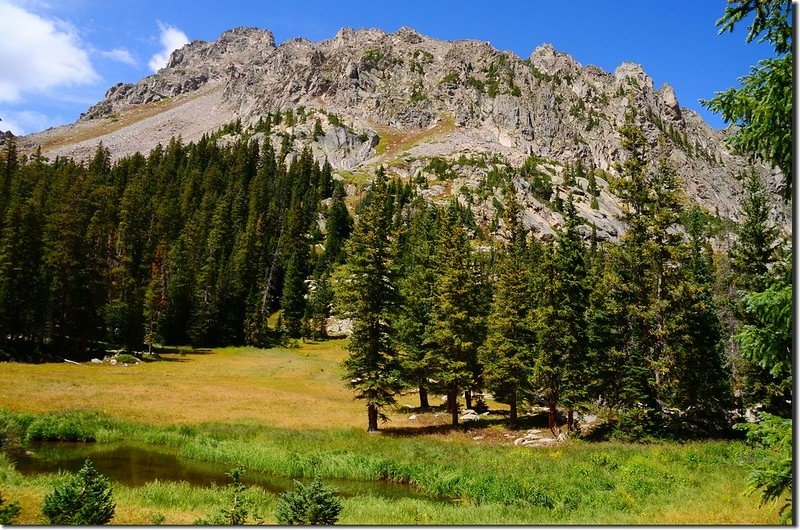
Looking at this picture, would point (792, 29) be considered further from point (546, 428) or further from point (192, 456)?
point (546, 428)

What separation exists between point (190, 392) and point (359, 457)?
2458 cm

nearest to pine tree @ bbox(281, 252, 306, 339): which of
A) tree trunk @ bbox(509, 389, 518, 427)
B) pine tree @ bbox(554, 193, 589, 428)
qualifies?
tree trunk @ bbox(509, 389, 518, 427)

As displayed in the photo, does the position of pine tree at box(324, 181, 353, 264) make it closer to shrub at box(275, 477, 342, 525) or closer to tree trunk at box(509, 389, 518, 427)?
tree trunk at box(509, 389, 518, 427)

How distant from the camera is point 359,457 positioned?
25.0 meters

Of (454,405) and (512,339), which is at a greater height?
(512,339)

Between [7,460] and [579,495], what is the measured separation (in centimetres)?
2238

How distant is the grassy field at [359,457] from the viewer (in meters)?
14.8

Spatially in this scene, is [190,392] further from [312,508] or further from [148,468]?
[312,508]

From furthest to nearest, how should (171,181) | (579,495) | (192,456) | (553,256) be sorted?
(171,181), (553,256), (192,456), (579,495)

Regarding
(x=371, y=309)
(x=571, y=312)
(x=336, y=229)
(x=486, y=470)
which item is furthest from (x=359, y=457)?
(x=336, y=229)

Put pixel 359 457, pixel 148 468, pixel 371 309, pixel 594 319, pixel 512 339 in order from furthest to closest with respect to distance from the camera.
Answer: pixel 512 339, pixel 594 319, pixel 371 309, pixel 359 457, pixel 148 468

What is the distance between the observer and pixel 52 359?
180ft

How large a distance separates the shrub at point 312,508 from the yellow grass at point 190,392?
2269 centimetres

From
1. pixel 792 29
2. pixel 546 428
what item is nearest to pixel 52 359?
pixel 546 428
